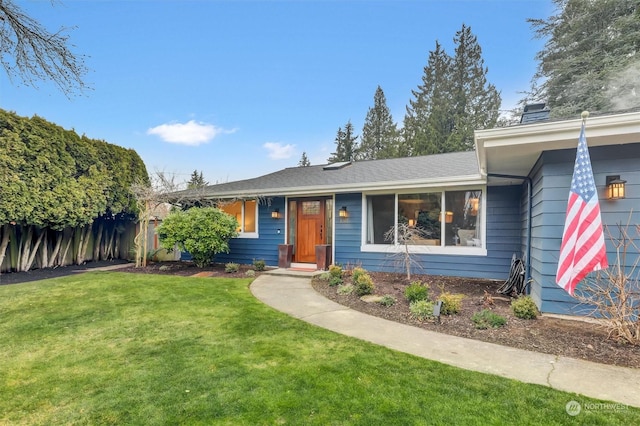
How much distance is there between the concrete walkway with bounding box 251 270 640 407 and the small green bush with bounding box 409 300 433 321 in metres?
0.35

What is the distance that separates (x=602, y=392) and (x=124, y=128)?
48.5ft

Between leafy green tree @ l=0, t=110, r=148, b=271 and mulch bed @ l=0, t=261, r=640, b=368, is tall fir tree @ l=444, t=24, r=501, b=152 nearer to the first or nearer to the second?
mulch bed @ l=0, t=261, r=640, b=368

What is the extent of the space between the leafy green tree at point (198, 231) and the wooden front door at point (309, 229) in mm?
1926

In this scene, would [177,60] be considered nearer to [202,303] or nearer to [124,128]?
[124,128]

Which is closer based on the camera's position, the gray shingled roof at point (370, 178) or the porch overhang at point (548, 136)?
the porch overhang at point (548, 136)

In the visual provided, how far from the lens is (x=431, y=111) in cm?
2491

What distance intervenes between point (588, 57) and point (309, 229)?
54.4 ft

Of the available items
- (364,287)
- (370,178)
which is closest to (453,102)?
(370,178)

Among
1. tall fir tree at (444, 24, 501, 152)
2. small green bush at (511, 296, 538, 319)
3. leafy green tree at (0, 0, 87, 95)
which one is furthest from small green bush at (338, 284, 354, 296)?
tall fir tree at (444, 24, 501, 152)

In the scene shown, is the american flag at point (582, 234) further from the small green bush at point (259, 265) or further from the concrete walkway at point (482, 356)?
the small green bush at point (259, 265)

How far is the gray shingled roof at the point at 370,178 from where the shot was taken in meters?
7.12

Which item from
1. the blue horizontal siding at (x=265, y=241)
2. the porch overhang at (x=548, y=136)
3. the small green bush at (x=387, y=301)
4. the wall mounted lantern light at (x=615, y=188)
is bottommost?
the small green bush at (x=387, y=301)

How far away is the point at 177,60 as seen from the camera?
9.91 metres
